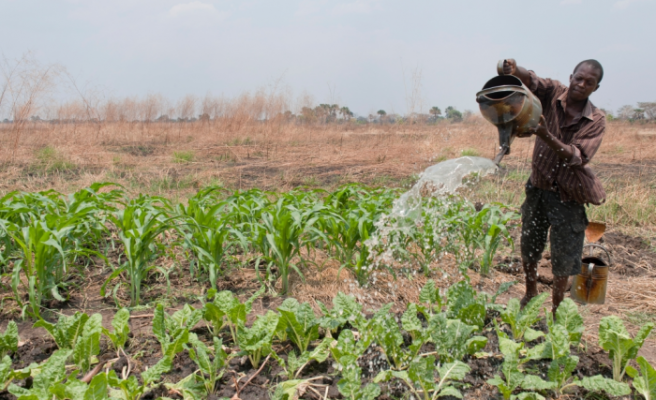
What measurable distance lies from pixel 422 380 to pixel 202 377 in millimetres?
924

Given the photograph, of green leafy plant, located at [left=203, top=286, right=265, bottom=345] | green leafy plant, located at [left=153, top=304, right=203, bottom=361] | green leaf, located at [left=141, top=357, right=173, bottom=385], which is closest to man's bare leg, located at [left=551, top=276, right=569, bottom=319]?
green leafy plant, located at [left=203, top=286, right=265, bottom=345]

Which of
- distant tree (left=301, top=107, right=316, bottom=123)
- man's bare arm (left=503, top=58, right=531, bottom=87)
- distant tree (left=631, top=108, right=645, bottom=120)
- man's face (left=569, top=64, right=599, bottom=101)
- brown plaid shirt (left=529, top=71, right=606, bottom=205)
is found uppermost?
distant tree (left=631, top=108, right=645, bottom=120)

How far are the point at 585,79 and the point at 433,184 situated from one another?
275 centimetres

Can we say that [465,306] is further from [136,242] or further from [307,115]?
[307,115]

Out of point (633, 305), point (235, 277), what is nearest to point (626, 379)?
point (633, 305)

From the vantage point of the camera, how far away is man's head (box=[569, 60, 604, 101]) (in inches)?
88.7

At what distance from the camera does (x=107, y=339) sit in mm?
2262

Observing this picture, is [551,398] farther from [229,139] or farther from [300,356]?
[229,139]

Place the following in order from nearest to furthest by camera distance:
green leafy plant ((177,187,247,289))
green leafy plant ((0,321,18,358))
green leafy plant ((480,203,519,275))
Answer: green leafy plant ((0,321,18,358)) → green leafy plant ((177,187,247,289)) → green leafy plant ((480,203,519,275))

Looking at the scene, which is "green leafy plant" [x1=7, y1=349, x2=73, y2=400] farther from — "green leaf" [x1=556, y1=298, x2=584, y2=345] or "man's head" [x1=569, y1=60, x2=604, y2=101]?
"man's head" [x1=569, y1=60, x2=604, y2=101]

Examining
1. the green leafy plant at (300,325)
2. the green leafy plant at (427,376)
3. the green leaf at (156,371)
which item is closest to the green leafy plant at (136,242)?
the green leaf at (156,371)

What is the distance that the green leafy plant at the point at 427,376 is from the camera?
5.79 feet

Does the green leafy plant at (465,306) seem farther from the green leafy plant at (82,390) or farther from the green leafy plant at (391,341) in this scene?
the green leafy plant at (82,390)

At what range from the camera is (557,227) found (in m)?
2.53
